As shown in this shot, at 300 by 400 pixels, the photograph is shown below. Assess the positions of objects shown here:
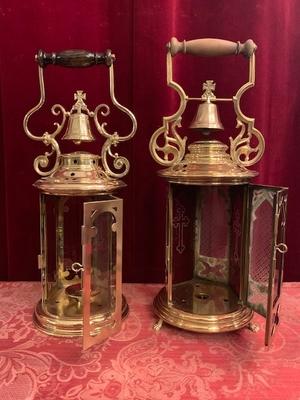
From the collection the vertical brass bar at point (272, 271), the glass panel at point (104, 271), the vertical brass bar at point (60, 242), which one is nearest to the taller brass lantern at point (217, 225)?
the vertical brass bar at point (272, 271)

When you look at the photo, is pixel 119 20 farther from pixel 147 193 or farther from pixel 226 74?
pixel 147 193

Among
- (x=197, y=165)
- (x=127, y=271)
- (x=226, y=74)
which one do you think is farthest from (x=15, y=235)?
(x=226, y=74)

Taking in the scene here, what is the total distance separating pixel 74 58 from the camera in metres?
0.90

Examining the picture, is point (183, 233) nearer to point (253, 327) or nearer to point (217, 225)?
point (217, 225)

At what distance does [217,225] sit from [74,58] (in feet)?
2.10

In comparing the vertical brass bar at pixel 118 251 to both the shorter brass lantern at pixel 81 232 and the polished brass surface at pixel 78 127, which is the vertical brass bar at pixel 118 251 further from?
the polished brass surface at pixel 78 127

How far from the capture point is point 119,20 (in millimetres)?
1145

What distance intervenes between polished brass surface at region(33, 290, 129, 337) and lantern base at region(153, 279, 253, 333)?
0.47 ft

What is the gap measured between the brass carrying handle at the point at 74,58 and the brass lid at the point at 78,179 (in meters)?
0.24

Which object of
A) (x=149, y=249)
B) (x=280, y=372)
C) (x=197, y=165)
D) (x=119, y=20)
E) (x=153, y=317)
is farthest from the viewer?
(x=149, y=249)

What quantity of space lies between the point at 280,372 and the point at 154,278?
0.60 m

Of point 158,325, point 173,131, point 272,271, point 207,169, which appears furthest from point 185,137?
point 158,325

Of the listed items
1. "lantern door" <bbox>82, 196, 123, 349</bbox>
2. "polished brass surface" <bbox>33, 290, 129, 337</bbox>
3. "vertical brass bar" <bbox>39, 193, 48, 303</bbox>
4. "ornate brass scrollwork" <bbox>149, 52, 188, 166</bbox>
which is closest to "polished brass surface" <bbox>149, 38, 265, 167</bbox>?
"ornate brass scrollwork" <bbox>149, 52, 188, 166</bbox>

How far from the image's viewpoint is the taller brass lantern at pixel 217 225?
84cm
